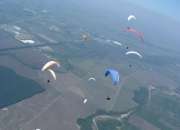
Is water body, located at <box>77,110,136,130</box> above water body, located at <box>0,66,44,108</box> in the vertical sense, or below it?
below

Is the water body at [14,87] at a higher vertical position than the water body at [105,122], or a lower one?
higher

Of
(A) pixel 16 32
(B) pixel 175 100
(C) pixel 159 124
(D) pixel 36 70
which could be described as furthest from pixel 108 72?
(A) pixel 16 32

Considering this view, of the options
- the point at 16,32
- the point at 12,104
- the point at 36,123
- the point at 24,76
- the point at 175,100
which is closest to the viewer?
the point at 36,123

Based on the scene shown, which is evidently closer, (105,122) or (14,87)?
(105,122)

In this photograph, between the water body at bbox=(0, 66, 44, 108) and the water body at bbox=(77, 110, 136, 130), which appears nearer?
the water body at bbox=(77, 110, 136, 130)

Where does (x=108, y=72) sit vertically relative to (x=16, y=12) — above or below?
above

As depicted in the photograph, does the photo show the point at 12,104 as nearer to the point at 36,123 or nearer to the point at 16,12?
the point at 36,123

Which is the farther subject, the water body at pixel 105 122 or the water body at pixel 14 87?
the water body at pixel 14 87

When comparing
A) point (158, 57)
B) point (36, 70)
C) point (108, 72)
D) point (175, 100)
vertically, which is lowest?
point (158, 57)
